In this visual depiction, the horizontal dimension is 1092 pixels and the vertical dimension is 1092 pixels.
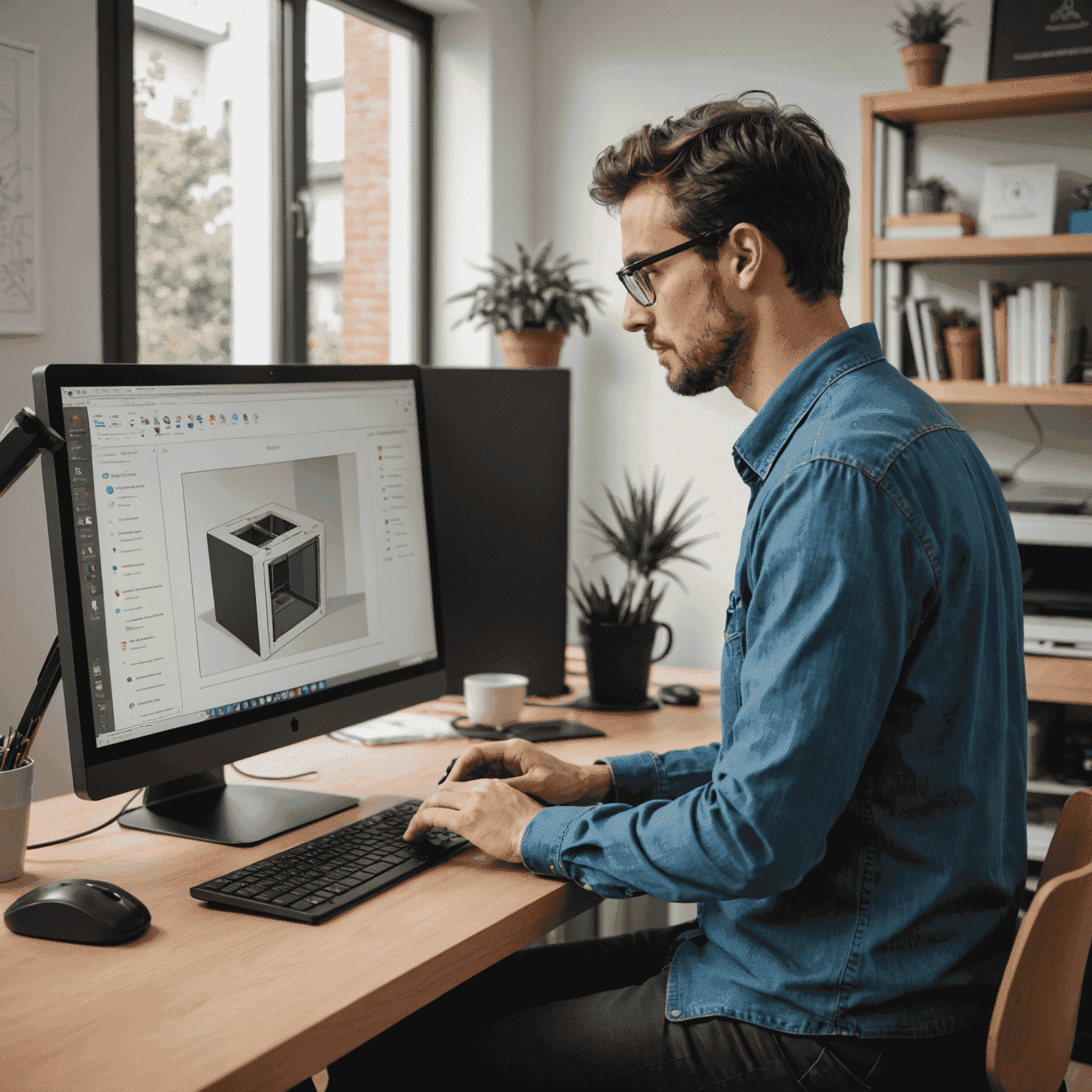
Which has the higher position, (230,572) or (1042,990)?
(230,572)

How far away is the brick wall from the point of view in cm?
331

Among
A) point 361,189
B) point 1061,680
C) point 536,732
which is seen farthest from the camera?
point 361,189

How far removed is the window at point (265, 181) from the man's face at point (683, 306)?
151 cm

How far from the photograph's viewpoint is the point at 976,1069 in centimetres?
98

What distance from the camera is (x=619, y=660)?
5.98 ft

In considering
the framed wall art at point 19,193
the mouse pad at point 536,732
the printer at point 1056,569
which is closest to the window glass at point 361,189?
the framed wall art at point 19,193

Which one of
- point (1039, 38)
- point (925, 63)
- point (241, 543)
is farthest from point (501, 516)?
point (1039, 38)

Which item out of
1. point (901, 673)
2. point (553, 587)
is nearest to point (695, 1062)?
point (901, 673)

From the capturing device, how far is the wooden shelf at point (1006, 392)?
2.55m

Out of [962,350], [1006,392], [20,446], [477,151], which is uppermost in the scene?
[477,151]

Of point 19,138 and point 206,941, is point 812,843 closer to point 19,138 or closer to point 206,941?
point 206,941

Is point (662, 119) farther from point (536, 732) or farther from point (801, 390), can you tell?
point (801, 390)

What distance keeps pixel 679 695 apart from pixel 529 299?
1651 millimetres

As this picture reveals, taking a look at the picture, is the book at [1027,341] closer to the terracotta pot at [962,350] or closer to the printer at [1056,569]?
the terracotta pot at [962,350]
